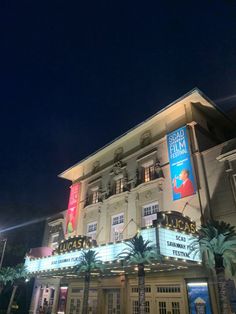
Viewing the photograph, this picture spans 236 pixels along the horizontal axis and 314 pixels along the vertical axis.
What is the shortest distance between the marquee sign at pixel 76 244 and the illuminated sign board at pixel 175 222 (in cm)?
706

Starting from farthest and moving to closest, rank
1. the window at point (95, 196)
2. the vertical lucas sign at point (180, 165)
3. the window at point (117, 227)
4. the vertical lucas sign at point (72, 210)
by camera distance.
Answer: the vertical lucas sign at point (72, 210)
the window at point (95, 196)
the window at point (117, 227)
the vertical lucas sign at point (180, 165)

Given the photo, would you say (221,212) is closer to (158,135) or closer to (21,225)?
(158,135)

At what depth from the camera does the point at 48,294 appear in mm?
27297

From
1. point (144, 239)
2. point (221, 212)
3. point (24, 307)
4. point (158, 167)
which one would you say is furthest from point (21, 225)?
point (221, 212)

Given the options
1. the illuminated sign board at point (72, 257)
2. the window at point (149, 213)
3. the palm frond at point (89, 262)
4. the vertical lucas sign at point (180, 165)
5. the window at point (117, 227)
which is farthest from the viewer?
the window at point (117, 227)

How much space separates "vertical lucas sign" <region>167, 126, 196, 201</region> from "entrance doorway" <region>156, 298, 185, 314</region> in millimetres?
6661

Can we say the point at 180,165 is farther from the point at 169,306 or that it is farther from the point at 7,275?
the point at 7,275

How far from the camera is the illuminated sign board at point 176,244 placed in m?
13.8

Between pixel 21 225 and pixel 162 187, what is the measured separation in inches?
996

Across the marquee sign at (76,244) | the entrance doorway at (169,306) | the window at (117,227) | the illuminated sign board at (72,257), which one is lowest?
the entrance doorway at (169,306)

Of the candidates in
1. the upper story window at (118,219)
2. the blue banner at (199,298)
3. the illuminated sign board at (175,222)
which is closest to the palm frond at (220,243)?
the illuminated sign board at (175,222)

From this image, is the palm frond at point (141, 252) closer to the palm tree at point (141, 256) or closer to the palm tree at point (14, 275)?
the palm tree at point (141, 256)

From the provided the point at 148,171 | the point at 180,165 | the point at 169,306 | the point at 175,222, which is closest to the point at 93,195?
the point at 148,171

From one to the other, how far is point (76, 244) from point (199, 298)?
31.7 ft
